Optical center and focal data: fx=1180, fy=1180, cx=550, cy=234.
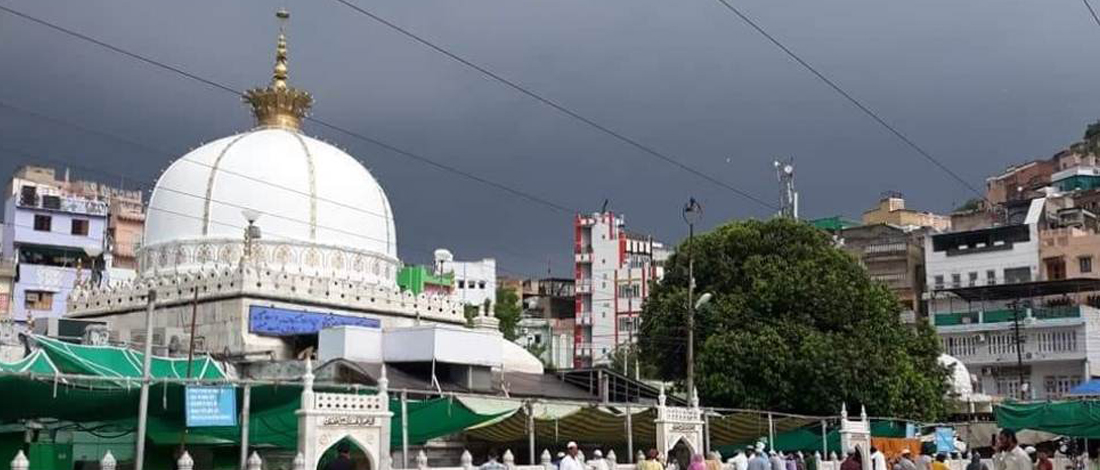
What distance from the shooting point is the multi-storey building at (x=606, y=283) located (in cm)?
7025

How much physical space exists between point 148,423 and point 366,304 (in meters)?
14.5

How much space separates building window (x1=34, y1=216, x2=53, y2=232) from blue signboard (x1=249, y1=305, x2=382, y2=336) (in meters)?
31.8

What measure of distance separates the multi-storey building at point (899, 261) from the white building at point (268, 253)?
102 ft

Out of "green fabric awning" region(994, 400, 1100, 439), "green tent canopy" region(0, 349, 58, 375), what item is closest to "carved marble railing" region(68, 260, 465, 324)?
"green tent canopy" region(0, 349, 58, 375)

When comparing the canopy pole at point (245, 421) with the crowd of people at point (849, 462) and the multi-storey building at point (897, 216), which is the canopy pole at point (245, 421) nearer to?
the crowd of people at point (849, 462)

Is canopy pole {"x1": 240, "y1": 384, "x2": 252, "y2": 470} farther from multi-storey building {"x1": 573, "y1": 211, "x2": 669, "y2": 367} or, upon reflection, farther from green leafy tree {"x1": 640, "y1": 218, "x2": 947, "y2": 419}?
multi-storey building {"x1": 573, "y1": 211, "x2": 669, "y2": 367}

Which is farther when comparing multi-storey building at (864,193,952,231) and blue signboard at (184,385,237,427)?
multi-storey building at (864,193,952,231)

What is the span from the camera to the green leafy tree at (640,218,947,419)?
1323 inches

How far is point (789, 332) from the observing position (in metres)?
34.2

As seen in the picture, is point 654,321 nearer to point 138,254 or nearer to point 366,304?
point 366,304

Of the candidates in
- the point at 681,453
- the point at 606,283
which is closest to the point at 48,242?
the point at 606,283

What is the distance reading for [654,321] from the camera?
37562 mm

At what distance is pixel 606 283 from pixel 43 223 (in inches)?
1248

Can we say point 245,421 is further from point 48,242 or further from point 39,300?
point 48,242
